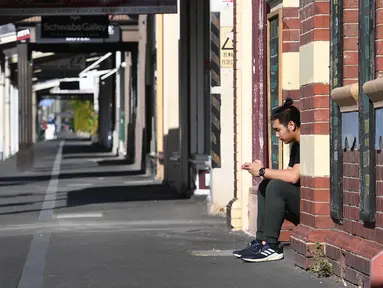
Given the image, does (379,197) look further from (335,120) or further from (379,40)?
(335,120)

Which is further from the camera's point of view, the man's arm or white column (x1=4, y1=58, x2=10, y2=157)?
white column (x1=4, y1=58, x2=10, y2=157)

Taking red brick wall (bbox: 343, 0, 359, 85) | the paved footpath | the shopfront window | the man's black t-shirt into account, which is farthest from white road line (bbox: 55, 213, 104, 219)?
red brick wall (bbox: 343, 0, 359, 85)

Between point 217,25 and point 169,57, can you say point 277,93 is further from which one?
point 169,57

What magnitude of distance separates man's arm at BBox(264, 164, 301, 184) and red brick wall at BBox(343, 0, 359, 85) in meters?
1.36

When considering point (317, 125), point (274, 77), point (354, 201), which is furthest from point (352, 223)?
point (274, 77)

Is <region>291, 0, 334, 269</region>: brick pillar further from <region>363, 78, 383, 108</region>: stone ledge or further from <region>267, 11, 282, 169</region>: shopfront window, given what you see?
<region>267, 11, 282, 169</region>: shopfront window

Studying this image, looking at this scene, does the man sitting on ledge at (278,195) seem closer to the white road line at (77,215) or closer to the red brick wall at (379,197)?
the red brick wall at (379,197)

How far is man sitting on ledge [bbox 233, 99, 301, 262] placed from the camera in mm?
10008

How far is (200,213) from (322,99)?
763 centimetres

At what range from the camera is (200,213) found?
16.7 meters

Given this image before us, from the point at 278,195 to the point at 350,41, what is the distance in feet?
5.70

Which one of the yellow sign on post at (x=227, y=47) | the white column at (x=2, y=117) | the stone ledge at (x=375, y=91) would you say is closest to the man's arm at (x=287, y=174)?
the stone ledge at (x=375, y=91)

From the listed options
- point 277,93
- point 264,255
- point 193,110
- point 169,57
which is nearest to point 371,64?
point 264,255

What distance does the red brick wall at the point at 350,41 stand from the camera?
8.71 meters
